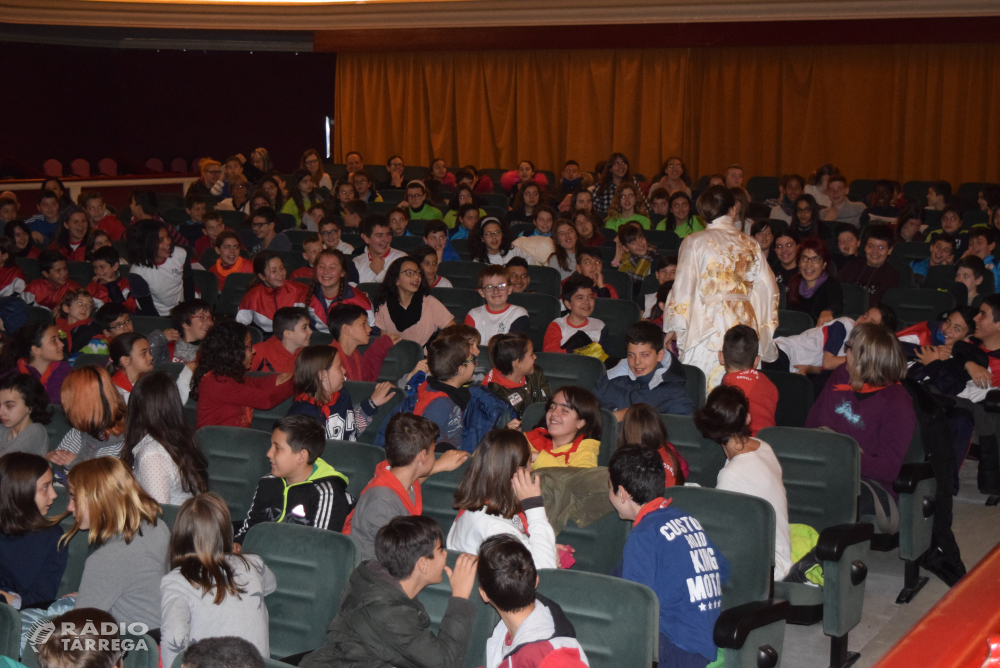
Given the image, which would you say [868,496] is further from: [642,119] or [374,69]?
[374,69]

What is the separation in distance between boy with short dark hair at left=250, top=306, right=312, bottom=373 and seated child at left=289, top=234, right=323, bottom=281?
6.19 ft

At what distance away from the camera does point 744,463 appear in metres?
3.34

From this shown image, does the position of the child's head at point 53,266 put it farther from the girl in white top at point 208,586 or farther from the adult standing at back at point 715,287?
the girl in white top at point 208,586

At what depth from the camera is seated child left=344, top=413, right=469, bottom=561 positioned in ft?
10.1

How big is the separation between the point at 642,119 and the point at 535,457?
34.0 ft

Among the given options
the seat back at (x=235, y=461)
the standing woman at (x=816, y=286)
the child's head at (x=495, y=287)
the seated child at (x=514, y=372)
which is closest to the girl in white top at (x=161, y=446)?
the seat back at (x=235, y=461)

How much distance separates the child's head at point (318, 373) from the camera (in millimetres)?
4230

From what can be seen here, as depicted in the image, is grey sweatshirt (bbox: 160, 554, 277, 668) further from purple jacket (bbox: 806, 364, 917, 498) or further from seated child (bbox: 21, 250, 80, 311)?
seated child (bbox: 21, 250, 80, 311)

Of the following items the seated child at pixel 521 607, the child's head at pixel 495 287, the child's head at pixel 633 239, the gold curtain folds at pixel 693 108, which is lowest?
the seated child at pixel 521 607

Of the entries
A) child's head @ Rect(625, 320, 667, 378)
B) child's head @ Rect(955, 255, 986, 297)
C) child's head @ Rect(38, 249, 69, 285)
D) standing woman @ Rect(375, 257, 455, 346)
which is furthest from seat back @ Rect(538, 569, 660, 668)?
child's head @ Rect(38, 249, 69, 285)

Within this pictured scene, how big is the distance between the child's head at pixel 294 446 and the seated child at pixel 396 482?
→ 0.26m

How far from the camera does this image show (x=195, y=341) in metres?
5.52

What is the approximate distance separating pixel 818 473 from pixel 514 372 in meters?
1.39

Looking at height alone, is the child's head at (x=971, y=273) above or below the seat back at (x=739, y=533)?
above
